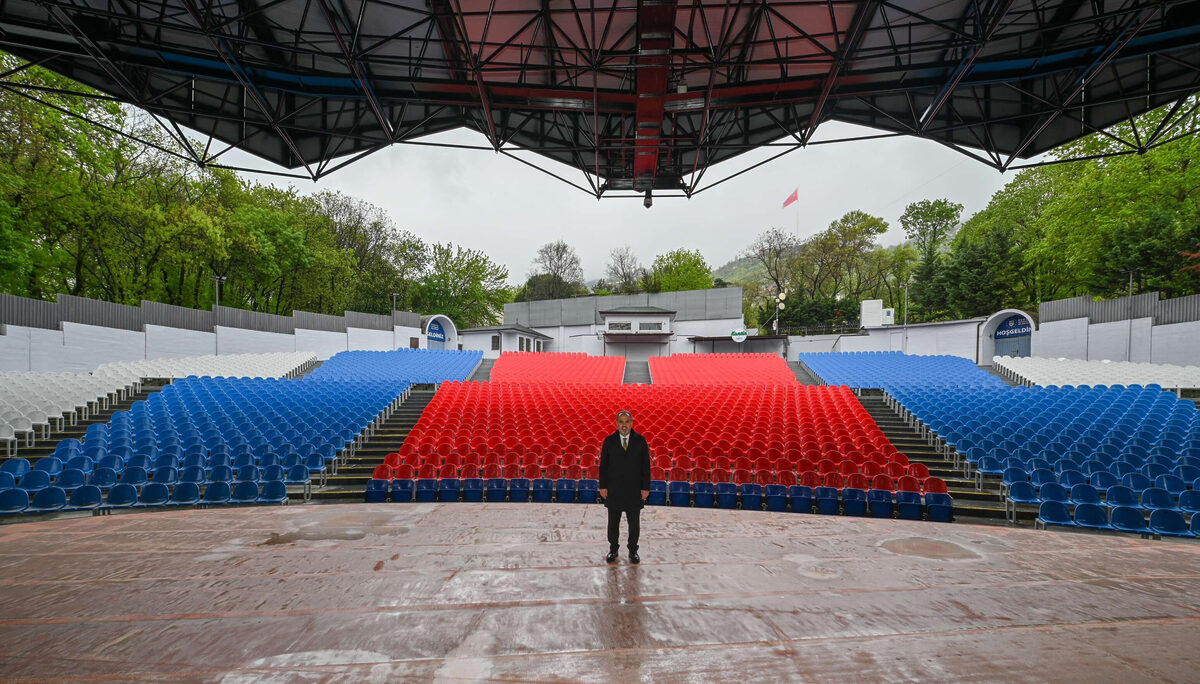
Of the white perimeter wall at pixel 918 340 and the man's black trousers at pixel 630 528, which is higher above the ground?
the white perimeter wall at pixel 918 340

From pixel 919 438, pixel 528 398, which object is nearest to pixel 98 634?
pixel 528 398

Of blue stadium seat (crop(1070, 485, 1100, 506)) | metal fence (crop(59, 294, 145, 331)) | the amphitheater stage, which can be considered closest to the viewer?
the amphitheater stage

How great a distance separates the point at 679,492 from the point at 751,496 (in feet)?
3.57

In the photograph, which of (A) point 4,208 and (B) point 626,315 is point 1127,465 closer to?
(B) point 626,315

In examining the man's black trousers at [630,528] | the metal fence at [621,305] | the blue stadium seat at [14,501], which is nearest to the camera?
the man's black trousers at [630,528]

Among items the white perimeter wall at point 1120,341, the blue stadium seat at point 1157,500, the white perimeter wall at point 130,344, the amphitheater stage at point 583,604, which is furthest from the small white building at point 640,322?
the amphitheater stage at point 583,604

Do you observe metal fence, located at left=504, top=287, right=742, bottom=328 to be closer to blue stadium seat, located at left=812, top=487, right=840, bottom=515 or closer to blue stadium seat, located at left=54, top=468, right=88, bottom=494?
blue stadium seat, located at left=812, top=487, right=840, bottom=515

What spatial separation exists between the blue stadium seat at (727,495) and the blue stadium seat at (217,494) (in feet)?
23.0

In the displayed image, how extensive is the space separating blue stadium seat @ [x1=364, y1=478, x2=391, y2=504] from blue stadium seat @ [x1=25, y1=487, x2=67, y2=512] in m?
3.50

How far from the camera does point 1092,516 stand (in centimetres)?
596

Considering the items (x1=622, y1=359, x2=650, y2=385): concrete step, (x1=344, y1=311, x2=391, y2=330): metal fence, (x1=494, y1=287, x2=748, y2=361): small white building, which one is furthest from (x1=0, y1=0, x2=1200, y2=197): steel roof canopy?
(x1=494, y1=287, x2=748, y2=361): small white building

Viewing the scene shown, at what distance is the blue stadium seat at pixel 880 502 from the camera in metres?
7.00

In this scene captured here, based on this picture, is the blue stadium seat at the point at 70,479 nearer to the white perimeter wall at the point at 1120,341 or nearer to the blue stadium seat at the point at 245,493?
the blue stadium seat at the point at 245,493

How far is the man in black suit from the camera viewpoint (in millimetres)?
3971
